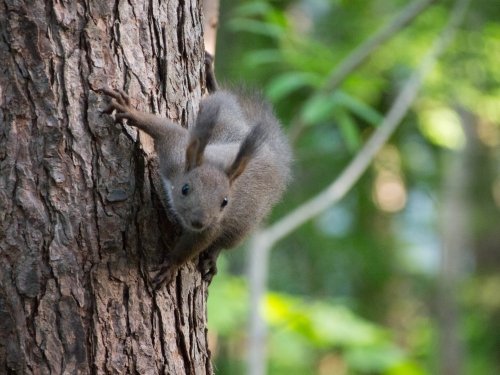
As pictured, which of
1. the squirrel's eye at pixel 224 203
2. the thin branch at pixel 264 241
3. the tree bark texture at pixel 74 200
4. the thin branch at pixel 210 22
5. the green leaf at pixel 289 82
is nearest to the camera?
the tree bark texture at pixel 74 200

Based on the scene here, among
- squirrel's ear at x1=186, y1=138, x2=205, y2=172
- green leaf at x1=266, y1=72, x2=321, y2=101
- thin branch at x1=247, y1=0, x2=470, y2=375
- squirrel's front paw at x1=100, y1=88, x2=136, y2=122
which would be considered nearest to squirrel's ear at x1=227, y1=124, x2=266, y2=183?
squirrel's ear at x1=186, y1=138, x2=205, y2=172

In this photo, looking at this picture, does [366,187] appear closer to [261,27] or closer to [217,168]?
[261,27]

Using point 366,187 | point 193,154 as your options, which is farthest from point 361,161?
point 366,187

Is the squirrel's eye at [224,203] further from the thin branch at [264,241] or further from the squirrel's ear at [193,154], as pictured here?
the thin branch at [264,241]

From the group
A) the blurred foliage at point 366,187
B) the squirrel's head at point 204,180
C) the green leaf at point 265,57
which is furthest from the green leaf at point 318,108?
the squirrel's head at point 204,180

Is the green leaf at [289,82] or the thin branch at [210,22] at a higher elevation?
the green leaf at [289,82]

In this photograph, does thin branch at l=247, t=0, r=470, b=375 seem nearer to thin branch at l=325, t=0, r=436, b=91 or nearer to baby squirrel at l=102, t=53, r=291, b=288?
thin branch at l=325, t=0, r=436, b=91

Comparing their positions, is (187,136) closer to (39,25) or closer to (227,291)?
(39,25)

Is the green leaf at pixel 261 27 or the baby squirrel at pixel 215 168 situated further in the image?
the green leaf at pixel 261 27
